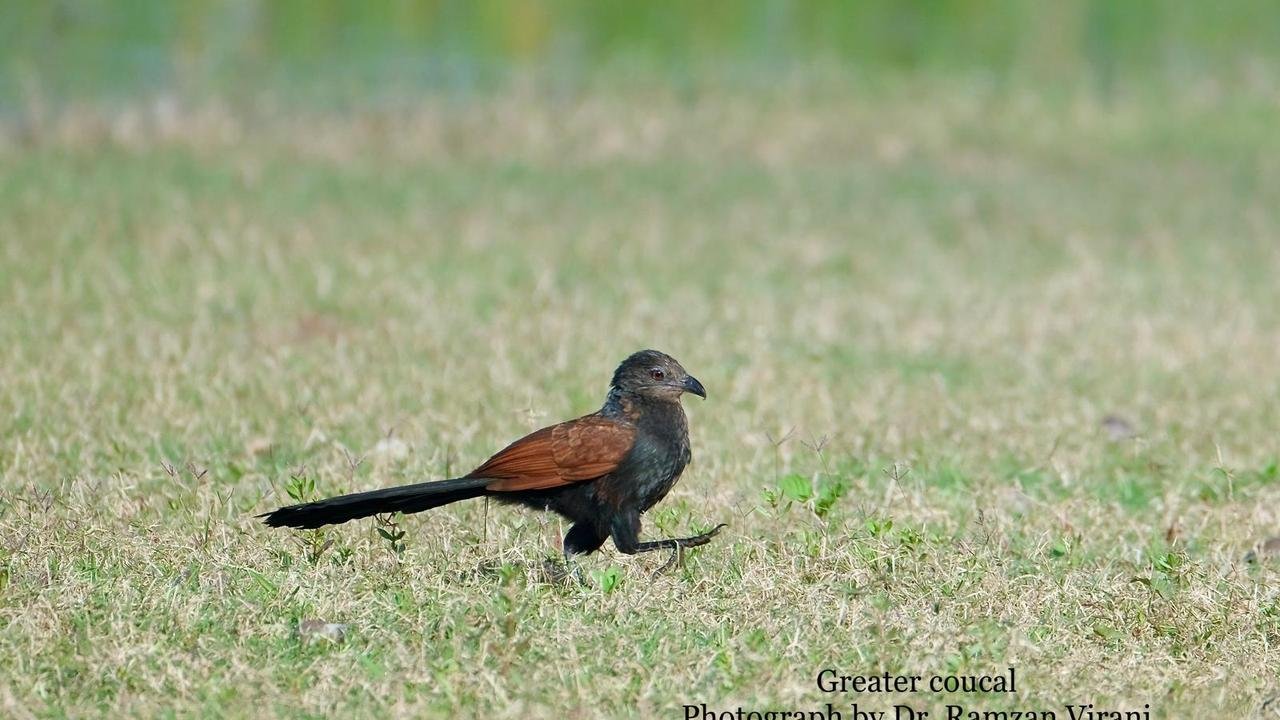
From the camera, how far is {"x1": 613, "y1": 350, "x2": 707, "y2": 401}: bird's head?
4754 mm

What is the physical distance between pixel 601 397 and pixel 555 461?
258cm

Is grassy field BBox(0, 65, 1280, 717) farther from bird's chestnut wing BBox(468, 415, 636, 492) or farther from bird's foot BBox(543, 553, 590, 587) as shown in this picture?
bird's chestnut wing BBox(468, 415, 636, 492)

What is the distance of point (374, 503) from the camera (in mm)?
4191

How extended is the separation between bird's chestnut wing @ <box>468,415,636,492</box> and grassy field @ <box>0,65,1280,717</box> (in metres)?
0.20

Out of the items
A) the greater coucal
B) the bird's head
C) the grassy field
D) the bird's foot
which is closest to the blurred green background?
the grassy field

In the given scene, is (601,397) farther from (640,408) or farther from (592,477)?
(592,477)

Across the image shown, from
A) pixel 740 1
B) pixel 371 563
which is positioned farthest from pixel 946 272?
pixel 740 1

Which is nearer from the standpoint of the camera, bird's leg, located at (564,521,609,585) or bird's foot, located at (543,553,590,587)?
bird's foot, located at (543,553,590,587)

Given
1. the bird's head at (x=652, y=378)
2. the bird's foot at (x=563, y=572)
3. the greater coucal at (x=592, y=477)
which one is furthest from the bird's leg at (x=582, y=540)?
the bird's head at (x=652, y=378)

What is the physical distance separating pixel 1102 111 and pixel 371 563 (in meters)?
14.7

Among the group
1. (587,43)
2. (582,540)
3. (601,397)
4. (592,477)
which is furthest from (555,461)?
(587,43)

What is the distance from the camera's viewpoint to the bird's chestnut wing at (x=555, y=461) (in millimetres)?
4406

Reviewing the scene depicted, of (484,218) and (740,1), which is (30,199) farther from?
(740,1)

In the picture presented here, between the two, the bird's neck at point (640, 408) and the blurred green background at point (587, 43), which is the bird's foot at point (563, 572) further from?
the blurred green background at point (587, 43)
